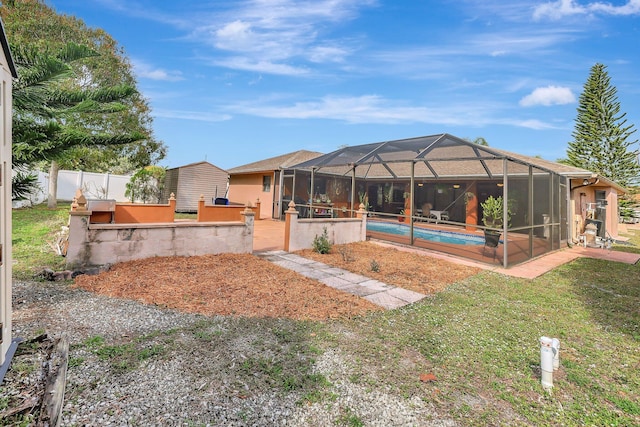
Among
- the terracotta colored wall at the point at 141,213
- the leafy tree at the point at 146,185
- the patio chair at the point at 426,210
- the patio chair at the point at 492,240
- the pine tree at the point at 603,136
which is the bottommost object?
the patio chair at the point at 492,240

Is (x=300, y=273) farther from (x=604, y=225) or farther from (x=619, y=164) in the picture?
(x=619, y=164)

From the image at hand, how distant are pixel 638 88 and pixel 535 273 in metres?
22.7

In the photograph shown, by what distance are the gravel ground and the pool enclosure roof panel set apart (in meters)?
6.09

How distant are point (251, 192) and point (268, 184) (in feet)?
5.94

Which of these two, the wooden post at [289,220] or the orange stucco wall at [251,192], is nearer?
the wooden post at [289,220]

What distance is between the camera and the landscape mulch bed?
3.87 metres

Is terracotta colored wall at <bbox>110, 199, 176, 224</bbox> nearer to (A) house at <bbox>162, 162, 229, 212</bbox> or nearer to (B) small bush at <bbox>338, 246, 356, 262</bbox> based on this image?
(A) house at <bbox>162, 162, 229, 212</bbox>

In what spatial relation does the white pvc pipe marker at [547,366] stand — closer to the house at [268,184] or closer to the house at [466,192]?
the house at [466,192]

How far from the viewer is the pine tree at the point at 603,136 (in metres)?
20.5

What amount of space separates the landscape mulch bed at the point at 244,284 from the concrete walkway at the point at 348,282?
0.23 metres

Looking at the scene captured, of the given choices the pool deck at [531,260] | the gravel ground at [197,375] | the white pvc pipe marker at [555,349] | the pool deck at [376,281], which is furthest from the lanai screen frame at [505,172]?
the gravel ground at [197,375]

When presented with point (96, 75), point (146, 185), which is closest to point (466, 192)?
point (146, 185)

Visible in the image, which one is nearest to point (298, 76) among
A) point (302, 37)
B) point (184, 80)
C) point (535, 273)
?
point (302, 37)

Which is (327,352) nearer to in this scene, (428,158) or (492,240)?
(492,240)
